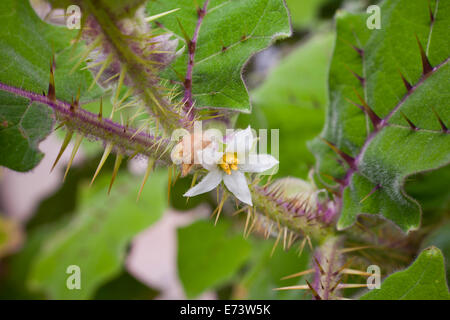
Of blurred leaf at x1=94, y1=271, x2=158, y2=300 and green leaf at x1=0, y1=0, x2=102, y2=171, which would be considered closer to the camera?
green leaf at x1=0, y1=0, x2=102, y2=171

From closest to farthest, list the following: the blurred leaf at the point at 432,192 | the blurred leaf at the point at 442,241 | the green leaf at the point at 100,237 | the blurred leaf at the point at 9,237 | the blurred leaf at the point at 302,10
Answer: the blurred leaf at the point at 442,241 < the blurred leaf at the point at 432,192 < the green leaf at the point at 100,237 < the blurred leaf at the point at 302,10 < the blurred leaf at the point at 9,237

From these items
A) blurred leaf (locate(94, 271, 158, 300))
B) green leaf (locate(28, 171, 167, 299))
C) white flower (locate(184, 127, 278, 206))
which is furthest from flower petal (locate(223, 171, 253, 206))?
blurred leaf (locate(94, 271, 158, 300))

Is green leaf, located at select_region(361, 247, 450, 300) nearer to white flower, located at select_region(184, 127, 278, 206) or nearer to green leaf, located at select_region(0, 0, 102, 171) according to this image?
white flower, located at select_region(184, 127, 278, 206)

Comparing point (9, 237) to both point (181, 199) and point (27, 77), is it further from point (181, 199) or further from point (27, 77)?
point (27, 77)

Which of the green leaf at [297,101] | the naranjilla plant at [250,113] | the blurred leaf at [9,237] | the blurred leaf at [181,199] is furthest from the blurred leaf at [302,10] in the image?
the blurred leaf at [9,237]

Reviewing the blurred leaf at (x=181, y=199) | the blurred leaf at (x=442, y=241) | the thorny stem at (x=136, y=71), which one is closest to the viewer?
the thorny stem at (x=136, y=71)

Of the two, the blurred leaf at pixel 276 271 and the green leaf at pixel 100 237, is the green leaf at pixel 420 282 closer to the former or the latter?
the blurred leaf at pixel 276 271

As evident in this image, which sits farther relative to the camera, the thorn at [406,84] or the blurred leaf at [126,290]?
the blurred leaf at [126,290]
